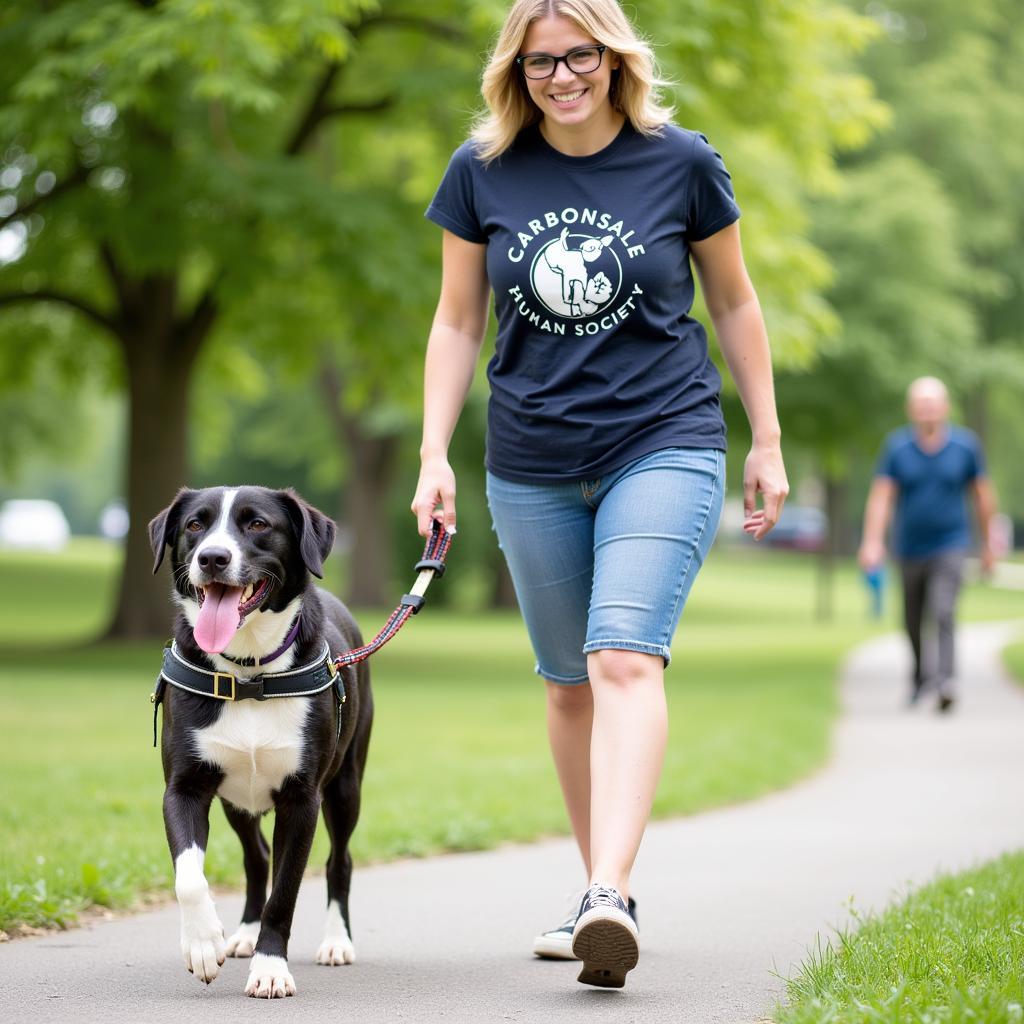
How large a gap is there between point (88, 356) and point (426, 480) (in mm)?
19888

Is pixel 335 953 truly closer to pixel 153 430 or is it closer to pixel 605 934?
pixel 605 934

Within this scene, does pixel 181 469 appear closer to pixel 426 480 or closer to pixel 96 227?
pixel 96 227

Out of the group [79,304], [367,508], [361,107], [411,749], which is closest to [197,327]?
[79,304]

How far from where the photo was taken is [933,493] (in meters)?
12.4

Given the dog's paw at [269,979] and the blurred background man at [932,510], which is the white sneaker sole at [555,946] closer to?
the dog's paw at [269,979]

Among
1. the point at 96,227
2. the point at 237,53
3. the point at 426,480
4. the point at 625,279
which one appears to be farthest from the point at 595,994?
the point at 96,227

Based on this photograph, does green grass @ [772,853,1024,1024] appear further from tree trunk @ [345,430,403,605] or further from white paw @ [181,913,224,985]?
tree trunk @ [345,430,403,605]

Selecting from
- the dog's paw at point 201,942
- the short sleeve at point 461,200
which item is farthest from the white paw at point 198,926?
the short sleeve at point 461,200

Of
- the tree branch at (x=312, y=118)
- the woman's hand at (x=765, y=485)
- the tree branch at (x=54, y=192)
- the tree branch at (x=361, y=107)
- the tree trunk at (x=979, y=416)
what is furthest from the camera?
the tree trunk at (x=979, y=416)

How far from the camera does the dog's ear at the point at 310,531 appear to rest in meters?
4.43

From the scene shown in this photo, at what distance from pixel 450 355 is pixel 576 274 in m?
0.57

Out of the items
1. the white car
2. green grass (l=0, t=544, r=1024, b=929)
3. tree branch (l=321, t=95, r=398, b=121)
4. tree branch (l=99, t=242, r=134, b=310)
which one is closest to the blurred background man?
green grass (l=0, t=544, r=1024, b=929)

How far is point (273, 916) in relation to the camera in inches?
168

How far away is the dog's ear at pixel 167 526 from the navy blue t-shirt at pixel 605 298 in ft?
2.99
